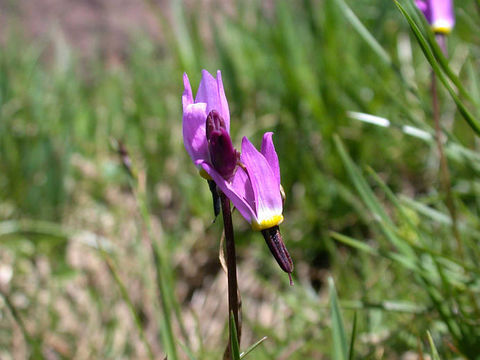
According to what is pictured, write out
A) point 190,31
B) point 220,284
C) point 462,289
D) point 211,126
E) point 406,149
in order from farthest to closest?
point 190,31 → point 406,149 → point 220,284 → point 462,289 → point 211,126

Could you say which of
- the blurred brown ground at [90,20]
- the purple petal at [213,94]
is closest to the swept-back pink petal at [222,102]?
the purple petal at [213,94]

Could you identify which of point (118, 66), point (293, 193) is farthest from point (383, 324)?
point (118, 66)

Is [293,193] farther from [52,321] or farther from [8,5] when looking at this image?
[8,5]

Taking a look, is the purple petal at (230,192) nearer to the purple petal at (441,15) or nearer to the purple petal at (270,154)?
the purple petal at (270,154)

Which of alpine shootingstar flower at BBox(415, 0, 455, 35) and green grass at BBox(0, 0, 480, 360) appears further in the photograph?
green grass at BBox(0, 0, 480, 360)

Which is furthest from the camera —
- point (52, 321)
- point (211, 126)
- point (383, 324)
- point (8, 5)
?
point (8, 5)

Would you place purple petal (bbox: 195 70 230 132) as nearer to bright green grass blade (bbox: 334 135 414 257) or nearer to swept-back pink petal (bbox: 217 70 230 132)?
swept-back pink petal (bbox: 217 70 230 132)

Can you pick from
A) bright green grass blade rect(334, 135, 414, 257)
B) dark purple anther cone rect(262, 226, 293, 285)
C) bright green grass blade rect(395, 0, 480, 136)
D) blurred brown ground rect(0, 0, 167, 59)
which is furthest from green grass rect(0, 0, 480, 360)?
blurred brown ground rect(0, 0, 167, 59)
